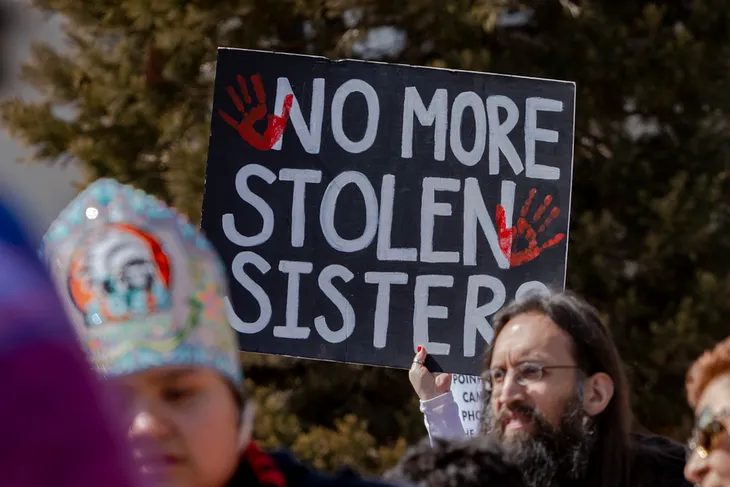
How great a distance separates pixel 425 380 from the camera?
3.64 meters

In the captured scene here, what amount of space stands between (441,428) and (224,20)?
5.96 m

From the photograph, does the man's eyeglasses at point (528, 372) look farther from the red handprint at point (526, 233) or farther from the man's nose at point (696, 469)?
the red handprint at point (526, 233)

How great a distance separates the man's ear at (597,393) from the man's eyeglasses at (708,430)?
0.43 metres

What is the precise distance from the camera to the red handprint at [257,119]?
3.84 m

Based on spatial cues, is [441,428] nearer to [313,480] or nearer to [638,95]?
[313,480]

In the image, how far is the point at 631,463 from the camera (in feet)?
8.56

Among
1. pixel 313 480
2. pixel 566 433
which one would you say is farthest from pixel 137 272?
pixel 566 433

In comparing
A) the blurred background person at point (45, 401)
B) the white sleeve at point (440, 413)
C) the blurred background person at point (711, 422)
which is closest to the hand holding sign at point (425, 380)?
the white sleeve at point (440, 413)

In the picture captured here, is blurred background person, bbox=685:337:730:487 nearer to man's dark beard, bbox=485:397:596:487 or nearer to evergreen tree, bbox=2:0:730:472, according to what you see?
man's dark beard, bbox=485:397:596:487

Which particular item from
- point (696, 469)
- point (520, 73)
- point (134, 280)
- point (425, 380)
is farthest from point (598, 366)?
point (520, 73)

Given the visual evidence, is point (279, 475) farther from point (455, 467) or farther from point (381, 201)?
point (381, 201)

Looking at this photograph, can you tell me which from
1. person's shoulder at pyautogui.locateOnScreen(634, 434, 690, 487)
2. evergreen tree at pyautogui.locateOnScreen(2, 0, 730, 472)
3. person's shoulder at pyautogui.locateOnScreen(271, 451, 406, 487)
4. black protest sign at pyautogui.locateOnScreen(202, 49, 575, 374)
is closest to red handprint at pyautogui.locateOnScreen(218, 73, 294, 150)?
black protest sign at pyautogui.locateOnScreen(202, 49, 575, 374)

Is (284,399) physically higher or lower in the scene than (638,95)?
lower

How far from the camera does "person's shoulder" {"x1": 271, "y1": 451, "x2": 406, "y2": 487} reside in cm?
145
